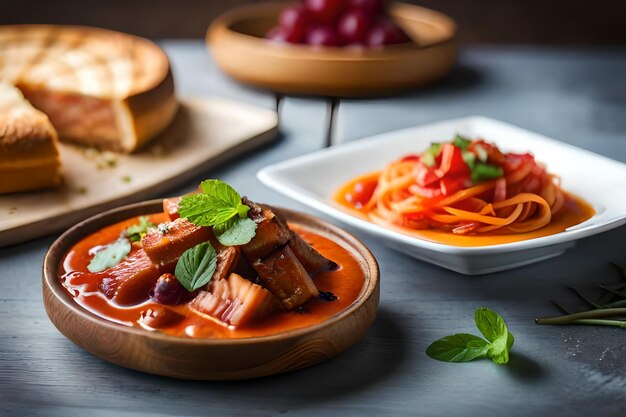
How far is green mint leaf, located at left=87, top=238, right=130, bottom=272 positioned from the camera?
211cm

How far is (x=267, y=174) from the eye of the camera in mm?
2719

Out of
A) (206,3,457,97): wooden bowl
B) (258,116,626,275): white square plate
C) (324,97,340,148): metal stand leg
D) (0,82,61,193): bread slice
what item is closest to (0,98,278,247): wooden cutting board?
(0,82,61,193): bread slice

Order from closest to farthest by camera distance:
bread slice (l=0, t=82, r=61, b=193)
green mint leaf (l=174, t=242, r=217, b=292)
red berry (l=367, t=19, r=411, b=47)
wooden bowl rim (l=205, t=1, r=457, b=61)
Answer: green mint leaf (l=174, t=242, r=217, b=292)
bread slice (l=0, t=82, r=61, b=193)
wooden bowl rim (l=205, t=1, r=457, b=61)
red berry (l=367, t=19, r=411, b=47)

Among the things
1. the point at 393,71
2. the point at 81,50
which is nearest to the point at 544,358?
the point at 393,71

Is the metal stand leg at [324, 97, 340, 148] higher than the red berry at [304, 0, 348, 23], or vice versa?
the red berry at [304, 0, 348, 23]

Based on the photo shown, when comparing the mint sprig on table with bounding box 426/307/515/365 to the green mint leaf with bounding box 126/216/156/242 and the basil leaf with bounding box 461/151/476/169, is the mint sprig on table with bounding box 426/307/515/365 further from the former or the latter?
the green mint leaf with bounding box 126/216/156/242

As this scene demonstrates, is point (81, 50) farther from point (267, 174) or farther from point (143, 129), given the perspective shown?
point (267, 174)

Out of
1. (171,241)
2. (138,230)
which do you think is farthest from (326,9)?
(171,241)

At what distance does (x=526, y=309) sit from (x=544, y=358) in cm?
27

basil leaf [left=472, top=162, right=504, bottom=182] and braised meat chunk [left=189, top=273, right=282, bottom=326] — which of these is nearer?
braised meat chunk [left=189, top=273, right=282, bottom=326]

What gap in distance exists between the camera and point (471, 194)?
2.52m

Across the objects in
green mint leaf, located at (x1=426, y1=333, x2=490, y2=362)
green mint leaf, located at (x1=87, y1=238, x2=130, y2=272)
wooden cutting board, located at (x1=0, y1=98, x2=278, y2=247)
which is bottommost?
wooden cutting board, located at (x1=0, y1=98, x2=278, y2=247)

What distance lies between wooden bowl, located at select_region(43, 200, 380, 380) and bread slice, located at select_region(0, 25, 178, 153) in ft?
5.02

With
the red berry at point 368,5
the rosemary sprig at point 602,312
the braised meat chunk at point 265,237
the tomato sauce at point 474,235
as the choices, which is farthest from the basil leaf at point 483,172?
the red berry at point 368,5
